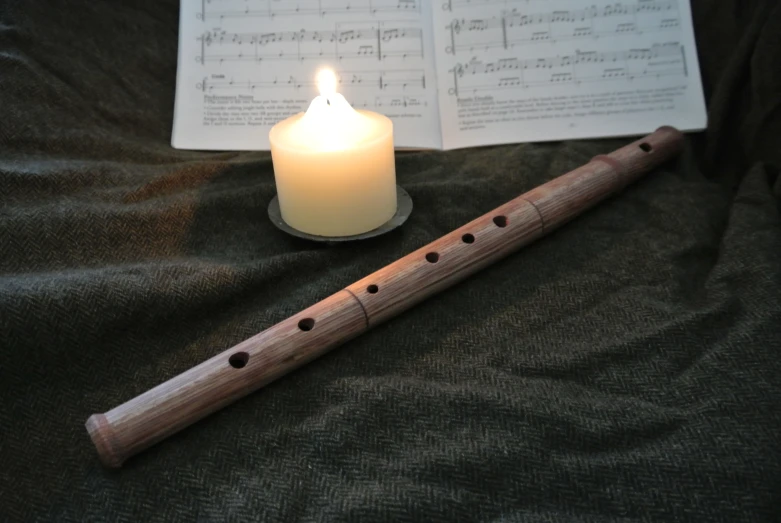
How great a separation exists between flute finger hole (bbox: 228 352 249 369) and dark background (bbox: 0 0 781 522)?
0.11 feet

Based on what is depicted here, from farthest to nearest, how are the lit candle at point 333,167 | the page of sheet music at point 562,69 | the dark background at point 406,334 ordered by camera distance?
the page of sheet music at point 562,69 → the lit candle at point 333,167 → the dark background at point 406,334

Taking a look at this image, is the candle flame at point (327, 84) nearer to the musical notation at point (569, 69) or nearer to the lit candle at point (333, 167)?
the lit candle at point (333, 167)

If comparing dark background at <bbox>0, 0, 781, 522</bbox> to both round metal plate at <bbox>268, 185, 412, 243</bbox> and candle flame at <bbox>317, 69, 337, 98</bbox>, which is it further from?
candle flame at <bbox>317, 69, 337, 98</bbox>

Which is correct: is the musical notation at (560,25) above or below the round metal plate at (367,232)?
above

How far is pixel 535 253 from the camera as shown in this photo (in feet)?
2.54

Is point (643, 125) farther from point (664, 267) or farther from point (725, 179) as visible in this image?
point (664, 267)

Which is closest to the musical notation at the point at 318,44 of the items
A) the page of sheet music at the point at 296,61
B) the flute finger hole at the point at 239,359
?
the page of sheet music at the point at 296,61

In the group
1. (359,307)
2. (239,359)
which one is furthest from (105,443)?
(359,307)

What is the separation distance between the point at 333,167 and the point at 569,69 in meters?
0.50

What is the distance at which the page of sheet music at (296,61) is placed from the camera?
1.03 meters

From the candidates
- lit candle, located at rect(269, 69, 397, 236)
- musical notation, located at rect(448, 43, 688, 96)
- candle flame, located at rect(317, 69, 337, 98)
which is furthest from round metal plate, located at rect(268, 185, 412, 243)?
musical notation, located at rect(448, 43, 688, 96)

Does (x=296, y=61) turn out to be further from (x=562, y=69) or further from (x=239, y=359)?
(x=239, y=359)

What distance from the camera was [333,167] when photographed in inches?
28.8

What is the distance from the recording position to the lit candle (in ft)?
2.40
